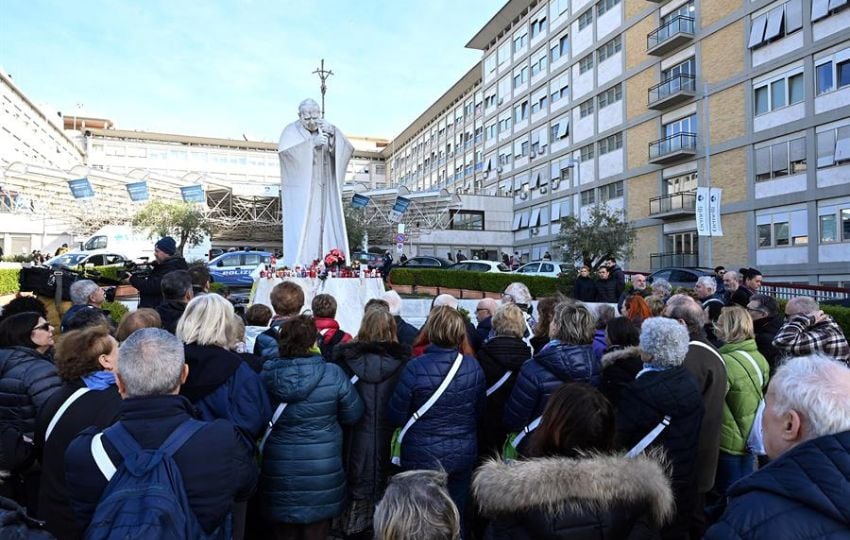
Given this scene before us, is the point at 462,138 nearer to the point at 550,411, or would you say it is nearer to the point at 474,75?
the point at 474,75

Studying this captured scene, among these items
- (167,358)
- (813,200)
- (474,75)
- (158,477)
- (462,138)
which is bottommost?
(158,477)

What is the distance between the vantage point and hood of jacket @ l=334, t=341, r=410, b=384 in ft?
13.0

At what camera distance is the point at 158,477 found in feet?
6.59

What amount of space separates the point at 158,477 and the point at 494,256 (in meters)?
49.5

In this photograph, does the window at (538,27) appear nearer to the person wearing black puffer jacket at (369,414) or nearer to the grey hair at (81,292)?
the grey hair at (81,292)

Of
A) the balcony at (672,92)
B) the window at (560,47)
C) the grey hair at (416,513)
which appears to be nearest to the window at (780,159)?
the balcony at (672,92)

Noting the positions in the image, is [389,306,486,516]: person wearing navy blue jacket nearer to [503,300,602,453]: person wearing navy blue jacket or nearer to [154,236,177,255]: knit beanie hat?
[503,300,602,453]: person wearing navy blue jacket

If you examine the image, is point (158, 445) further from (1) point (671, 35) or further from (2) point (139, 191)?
(2) point (139, 191)

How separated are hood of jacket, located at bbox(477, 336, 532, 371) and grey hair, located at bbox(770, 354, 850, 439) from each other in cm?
227

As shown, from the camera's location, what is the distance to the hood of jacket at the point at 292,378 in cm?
343

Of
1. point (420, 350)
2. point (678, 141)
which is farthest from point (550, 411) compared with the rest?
point (678, 141)

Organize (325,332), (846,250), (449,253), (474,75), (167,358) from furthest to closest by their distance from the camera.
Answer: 1. (474,75)
2. (449,253)
3. (846,250)
4. (325,332)
5. (167,358)

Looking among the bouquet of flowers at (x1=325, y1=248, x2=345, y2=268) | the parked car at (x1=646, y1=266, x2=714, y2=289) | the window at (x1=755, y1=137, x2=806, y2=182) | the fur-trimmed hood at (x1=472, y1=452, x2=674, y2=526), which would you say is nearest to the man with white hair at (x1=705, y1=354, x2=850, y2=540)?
the fur-trimmed hood at (x1=472, y1=452, x2=674, y2=526)

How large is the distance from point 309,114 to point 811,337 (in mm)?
10165
